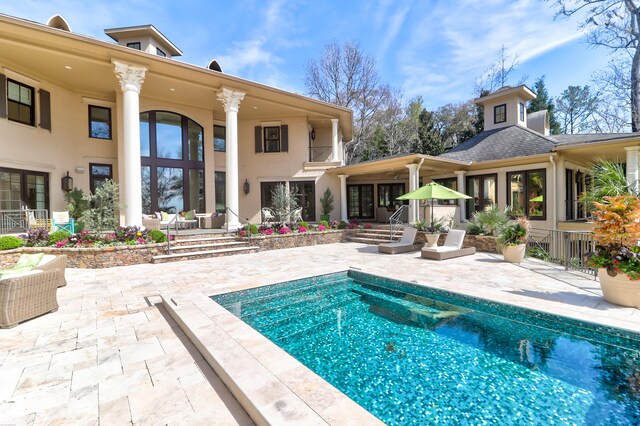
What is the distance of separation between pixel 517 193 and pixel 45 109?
18925mm

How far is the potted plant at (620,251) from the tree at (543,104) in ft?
90.5

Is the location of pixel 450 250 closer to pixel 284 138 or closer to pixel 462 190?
pixel 462 190

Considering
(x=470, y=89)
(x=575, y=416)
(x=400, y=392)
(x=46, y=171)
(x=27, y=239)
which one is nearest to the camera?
(x=575, y=416)

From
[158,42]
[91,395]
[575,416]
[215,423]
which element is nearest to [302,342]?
[215,423]

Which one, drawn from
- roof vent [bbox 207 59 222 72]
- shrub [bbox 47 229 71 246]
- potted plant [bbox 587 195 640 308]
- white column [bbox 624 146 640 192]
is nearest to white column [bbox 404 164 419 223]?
white column [bbox 624 146 640 192]

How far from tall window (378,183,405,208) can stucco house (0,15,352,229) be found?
142 inches

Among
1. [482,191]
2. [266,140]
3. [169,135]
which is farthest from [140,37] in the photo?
[482,191]

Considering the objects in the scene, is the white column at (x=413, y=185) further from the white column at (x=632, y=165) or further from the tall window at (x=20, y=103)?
the tall window at (x=20, y=103)

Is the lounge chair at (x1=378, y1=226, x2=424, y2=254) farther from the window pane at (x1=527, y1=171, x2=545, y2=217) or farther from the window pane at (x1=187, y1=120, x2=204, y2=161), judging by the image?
the window pane at (x1=187, y1=120, x2=204, y2=161)

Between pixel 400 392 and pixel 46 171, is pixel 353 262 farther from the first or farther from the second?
pixel 46 171

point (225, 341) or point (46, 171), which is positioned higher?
point (46, 171)

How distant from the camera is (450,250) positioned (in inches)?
352

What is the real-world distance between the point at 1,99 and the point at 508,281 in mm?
15216

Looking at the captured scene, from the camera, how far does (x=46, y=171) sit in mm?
10750
